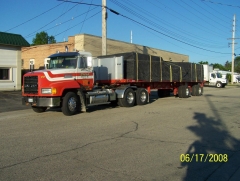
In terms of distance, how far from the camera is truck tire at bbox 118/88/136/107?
50.5 feet

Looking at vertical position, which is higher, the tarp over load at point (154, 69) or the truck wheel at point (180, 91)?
the tarp over load at point (154, 69)

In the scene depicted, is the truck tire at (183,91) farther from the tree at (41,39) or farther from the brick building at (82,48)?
the tree at (41,39)

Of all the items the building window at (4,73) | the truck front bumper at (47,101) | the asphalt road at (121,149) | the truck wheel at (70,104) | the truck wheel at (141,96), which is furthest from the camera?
the building window at (4,73)

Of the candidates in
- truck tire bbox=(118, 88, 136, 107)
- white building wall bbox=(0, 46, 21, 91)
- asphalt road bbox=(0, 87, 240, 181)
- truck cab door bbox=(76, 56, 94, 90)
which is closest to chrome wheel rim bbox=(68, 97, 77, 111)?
truck cab door bbox=(76, 56, 94, 90)

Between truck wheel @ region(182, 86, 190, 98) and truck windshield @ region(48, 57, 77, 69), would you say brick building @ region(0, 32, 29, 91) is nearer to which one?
truck windshield @ region(48, 57, 77, 69)

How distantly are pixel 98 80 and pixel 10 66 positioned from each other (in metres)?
11.9

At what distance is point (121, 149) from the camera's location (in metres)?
6.65

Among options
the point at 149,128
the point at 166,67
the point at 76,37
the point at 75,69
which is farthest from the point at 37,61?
the point at 149,128

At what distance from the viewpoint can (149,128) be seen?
363 inches

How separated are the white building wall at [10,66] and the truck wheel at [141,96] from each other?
13415mm

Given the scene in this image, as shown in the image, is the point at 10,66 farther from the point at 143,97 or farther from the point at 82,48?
the point at 143,97

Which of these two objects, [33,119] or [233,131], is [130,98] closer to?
[33,119]

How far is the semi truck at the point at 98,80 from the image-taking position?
11.8 metres
